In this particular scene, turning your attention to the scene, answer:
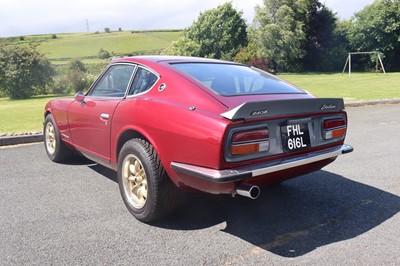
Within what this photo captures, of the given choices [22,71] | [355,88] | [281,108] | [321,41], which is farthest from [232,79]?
[321,41]

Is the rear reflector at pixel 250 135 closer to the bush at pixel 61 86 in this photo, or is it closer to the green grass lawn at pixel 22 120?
the green grass lawn at pixel 22 120

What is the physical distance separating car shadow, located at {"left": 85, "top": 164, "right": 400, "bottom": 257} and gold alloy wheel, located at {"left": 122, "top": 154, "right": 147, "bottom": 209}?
30 cm

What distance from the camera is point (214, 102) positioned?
303cm

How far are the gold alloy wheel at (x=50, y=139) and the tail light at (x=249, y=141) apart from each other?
336cm

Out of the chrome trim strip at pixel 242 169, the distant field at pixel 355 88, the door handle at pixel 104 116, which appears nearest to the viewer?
the chrome trim strip at pixel 242 169

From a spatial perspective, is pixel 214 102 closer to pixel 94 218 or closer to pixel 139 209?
pixel 139 209

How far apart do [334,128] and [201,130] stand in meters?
1.41

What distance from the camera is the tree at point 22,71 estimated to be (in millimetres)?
26562

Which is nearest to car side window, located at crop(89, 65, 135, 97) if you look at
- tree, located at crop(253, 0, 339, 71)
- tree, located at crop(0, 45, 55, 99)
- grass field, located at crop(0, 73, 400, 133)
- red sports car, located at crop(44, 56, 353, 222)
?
red sports car, located at crop(44, 56, 353, 222)

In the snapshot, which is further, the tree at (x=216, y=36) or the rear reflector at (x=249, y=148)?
the tree at (x=216, y=36)

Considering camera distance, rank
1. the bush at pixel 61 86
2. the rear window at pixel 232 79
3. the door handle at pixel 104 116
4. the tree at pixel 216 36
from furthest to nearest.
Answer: the tree at pixel 216 36
the bush at pixel 61 86
the door handle at pixel 104 116
the rear window at pixel 232 79

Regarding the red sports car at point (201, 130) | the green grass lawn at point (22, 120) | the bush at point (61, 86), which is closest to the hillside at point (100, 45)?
the bush at point (61, 86)

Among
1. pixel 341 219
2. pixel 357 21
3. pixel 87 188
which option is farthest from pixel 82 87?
pixel 357 21

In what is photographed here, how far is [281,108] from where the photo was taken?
304 cm
